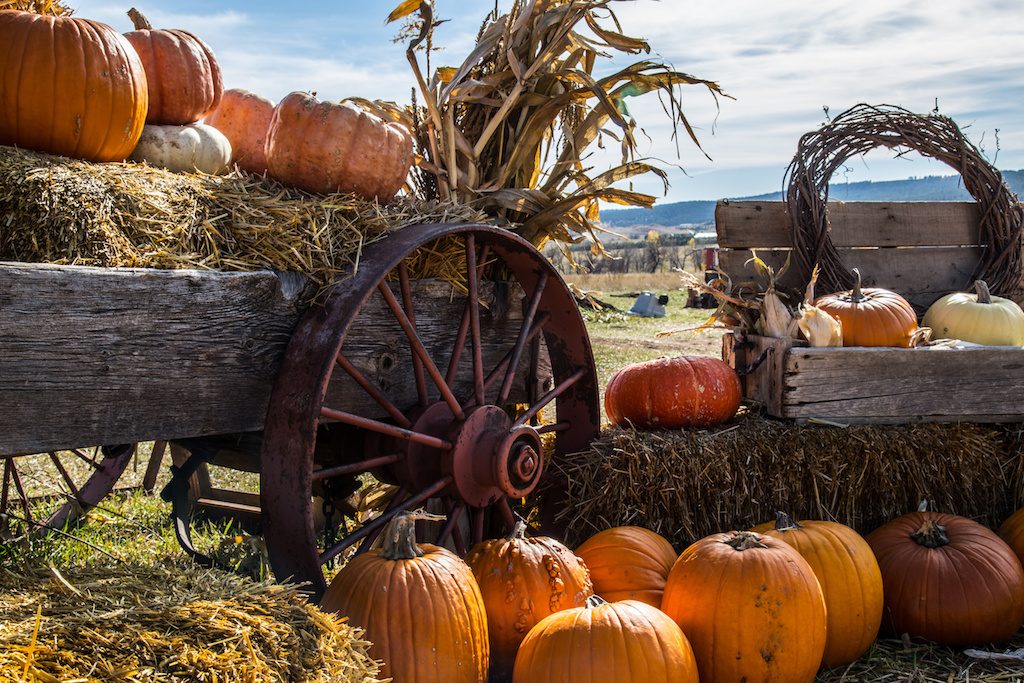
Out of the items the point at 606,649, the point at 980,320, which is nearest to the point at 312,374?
the point at 606,649

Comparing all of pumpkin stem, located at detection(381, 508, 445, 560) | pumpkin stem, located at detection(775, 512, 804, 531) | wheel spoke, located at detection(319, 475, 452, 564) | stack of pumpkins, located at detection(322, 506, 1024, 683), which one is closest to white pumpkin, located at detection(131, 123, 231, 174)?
wheel spoke, located at detection(319, 475, 452, 564)

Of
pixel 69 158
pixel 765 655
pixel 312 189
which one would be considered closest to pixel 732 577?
pixel 765 655

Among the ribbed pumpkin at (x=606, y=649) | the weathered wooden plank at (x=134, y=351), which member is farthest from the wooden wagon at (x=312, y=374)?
the ribbed pumpkin at (x=606, y=649)

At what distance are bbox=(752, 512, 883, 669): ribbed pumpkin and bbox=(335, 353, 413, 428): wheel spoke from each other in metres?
Result: 1.40

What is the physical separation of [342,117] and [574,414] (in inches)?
63.6

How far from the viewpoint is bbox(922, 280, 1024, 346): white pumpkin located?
4.48 meters

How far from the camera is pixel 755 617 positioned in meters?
2.66

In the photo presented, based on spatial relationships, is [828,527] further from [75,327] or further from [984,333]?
[75,327]

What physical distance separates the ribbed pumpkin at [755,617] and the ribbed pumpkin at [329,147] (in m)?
1.80

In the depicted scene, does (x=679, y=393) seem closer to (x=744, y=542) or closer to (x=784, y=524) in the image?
(x=784, y=524)

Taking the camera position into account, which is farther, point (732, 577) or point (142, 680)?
point (732, 577)

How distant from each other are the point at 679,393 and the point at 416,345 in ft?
4.89

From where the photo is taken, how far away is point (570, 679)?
7.89 feet

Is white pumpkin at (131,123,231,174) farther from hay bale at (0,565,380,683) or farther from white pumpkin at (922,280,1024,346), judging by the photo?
white pumpkin at (922,280,1024,346)
